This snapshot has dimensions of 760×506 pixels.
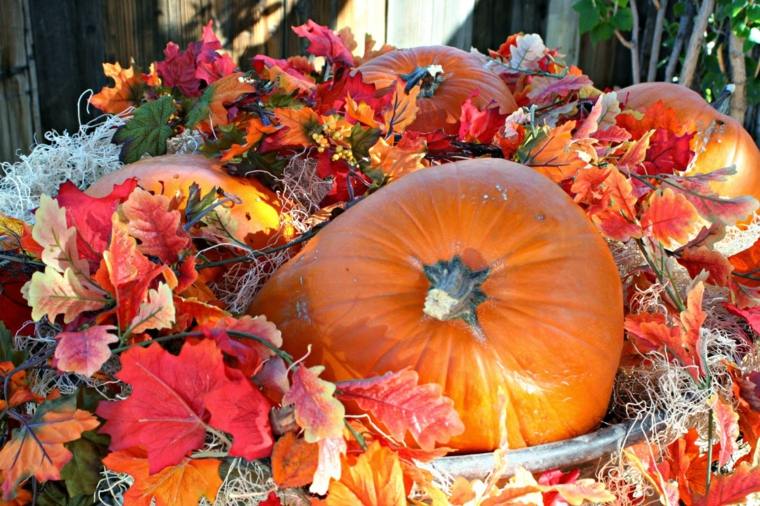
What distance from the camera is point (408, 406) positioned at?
0.57 metres

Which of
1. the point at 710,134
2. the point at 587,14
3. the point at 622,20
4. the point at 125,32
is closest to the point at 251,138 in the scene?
the point at 710,134

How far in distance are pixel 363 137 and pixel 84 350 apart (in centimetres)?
41

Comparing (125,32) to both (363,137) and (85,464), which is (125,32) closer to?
(363,137)

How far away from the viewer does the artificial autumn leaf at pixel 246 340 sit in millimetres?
583

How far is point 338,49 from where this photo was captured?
117cm

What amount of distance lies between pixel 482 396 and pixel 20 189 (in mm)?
708

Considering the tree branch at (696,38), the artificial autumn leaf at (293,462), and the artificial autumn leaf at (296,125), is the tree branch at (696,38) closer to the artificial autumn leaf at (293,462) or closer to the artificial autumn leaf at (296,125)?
the artificial autumn leaf at (296,125)

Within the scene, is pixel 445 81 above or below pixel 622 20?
above

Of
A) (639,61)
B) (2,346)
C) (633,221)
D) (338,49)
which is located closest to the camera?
(2,346)

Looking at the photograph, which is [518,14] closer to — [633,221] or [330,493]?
[633,221]

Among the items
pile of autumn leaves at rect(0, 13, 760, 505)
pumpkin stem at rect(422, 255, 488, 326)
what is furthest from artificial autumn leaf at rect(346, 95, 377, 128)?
pumpkin stem at rect(422, 255, 488, 326)

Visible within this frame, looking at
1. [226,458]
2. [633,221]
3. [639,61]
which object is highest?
[633,221]

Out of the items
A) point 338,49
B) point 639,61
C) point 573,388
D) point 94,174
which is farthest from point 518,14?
point 573,388

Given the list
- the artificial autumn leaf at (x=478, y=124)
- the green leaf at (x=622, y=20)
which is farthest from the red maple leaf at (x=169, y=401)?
the green leaf at (x=622, y=20)
